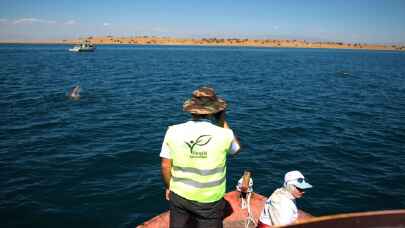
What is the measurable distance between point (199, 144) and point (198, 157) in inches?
7.3

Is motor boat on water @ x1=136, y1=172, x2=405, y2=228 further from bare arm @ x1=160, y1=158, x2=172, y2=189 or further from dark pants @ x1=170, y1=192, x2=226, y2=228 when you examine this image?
bare arm @ x1=160, y1=158, x2=172, y2=189

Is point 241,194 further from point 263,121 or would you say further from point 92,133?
point 263,121

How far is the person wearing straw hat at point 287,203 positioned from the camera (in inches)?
221

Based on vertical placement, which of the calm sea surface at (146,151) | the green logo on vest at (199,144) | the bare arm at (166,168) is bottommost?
the calm sea surface at (146,151)

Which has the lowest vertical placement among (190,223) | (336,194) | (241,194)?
(336,194)

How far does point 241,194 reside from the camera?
9.14m

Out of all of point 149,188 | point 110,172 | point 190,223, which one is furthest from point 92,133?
point 190,223

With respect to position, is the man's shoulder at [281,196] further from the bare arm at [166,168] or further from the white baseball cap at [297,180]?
the bare arm at [166,168]

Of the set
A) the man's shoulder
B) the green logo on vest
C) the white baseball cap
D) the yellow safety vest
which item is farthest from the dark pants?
the white baseball cap

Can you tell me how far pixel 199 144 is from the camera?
4.46 metres

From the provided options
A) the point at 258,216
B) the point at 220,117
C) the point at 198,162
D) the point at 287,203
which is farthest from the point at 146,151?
the point at 198,162

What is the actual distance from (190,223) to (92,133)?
14.7 meters

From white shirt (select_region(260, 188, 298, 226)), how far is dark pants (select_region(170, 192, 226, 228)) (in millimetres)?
1225

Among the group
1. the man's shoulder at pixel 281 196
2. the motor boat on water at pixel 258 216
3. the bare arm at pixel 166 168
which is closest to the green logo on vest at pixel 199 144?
the bare arm at pixel 166 168
